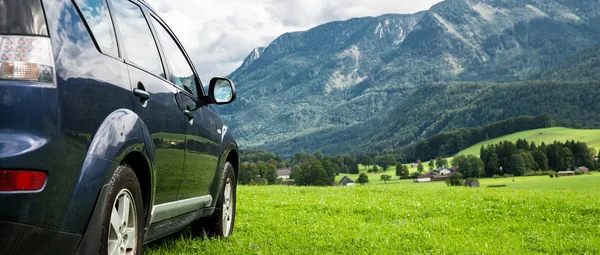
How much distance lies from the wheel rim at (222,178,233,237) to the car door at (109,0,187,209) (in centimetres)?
233

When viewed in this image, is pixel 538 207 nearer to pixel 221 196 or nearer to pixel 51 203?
pixel 221 196

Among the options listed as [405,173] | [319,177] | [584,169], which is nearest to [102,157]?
[319,177]

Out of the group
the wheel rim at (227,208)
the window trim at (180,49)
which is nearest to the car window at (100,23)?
the window trim at (180,49)

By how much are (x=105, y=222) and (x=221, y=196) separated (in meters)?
3.85

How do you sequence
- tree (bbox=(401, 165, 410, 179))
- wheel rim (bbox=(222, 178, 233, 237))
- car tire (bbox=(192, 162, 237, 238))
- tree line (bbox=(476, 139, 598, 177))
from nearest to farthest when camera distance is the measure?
car tire (bbox=(192, 162, 237, 238)) → wheel rim (bbox=(222, 178, 233, 237)) → tree line (bbox=(476, 139, 598, 177)) → tree (bbox=(401, 165, 410, 179))

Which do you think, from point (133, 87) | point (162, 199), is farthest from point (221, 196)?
point (133, 87)

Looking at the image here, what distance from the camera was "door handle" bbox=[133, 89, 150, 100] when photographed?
170 inches

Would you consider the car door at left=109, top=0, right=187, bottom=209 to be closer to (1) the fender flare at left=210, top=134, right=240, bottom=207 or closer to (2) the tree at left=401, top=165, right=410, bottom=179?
(1) the fender flare at left=210, top=134, right=240, bottom=207

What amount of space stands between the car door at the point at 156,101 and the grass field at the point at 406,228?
1.77m

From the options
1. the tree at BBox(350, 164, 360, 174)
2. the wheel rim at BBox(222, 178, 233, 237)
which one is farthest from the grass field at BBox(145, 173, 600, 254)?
the tree at BBox(350, 164, 360, 174)

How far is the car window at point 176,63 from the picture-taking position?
238 inches

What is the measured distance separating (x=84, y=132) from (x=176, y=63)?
3108 mm

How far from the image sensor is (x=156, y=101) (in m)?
4.84

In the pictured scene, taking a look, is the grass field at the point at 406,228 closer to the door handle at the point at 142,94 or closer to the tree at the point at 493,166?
the door handle at the point at 142,94
